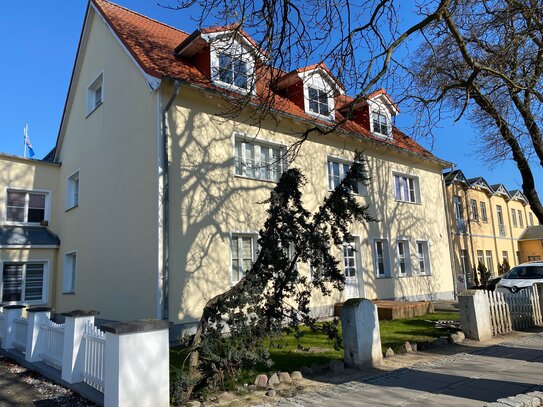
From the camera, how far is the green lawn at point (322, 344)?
7805mm

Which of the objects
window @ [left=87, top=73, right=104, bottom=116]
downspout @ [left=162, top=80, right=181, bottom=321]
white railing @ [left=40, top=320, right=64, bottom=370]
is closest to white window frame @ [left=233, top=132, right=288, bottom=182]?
downspout @ [left=162, top=80, right=181, bottom=321]

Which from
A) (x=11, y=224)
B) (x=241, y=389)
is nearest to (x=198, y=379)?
(x=241, y=389)

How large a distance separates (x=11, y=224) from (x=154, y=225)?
801cm

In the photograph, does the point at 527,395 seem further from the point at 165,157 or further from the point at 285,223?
the point at 165,157

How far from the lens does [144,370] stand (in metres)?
5.25

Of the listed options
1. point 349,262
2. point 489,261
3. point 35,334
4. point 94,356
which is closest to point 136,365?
point 94,356

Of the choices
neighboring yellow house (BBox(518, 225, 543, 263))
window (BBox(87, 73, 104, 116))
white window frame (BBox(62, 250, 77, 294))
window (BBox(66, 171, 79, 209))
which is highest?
window (BBox(87, 73, 104, 116))

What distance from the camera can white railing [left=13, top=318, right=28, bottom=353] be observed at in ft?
29.4

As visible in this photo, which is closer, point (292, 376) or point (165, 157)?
point (292, 376)

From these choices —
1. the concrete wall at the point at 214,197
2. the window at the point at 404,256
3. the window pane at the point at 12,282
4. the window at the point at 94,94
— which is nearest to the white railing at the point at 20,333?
the concrete wall at the point at 214,197

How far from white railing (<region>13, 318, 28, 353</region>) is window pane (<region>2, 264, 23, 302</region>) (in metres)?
5.79

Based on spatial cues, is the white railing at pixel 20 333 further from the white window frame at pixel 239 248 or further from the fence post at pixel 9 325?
the white window frame at pixel 239 248

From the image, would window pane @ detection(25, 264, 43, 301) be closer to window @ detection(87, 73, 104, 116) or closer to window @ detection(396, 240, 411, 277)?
window @ detection(87, 73, 104, 116)

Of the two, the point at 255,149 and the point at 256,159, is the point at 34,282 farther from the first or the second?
the point at 255,149
